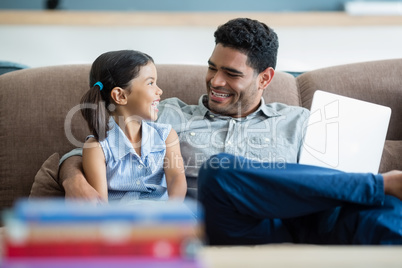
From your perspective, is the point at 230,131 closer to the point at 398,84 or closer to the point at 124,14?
the point at 398,84

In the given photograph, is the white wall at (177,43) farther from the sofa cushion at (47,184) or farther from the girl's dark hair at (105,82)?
the sofa cushion at (47,184)

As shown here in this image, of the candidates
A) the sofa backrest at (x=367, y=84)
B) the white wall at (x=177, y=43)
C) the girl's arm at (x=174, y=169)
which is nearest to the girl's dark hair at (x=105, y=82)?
the girl's arm at (x=174, y=169)

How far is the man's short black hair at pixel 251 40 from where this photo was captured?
1.89 meters

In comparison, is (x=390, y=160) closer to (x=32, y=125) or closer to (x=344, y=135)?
(x=344, y=135)

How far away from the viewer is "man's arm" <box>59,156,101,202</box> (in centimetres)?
→ 144

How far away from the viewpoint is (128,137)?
1.67m

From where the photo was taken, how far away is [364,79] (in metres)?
2.02

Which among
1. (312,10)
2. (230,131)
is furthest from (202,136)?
(312,10)

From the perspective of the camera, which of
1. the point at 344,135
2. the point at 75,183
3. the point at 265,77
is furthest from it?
the point at 265,77

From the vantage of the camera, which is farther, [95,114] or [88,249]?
[95,114]

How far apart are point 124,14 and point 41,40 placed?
0.49 metres

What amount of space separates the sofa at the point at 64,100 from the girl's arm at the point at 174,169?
291 mm

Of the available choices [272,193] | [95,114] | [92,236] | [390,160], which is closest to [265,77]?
[390,160]

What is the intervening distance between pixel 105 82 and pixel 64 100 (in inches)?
11.3
